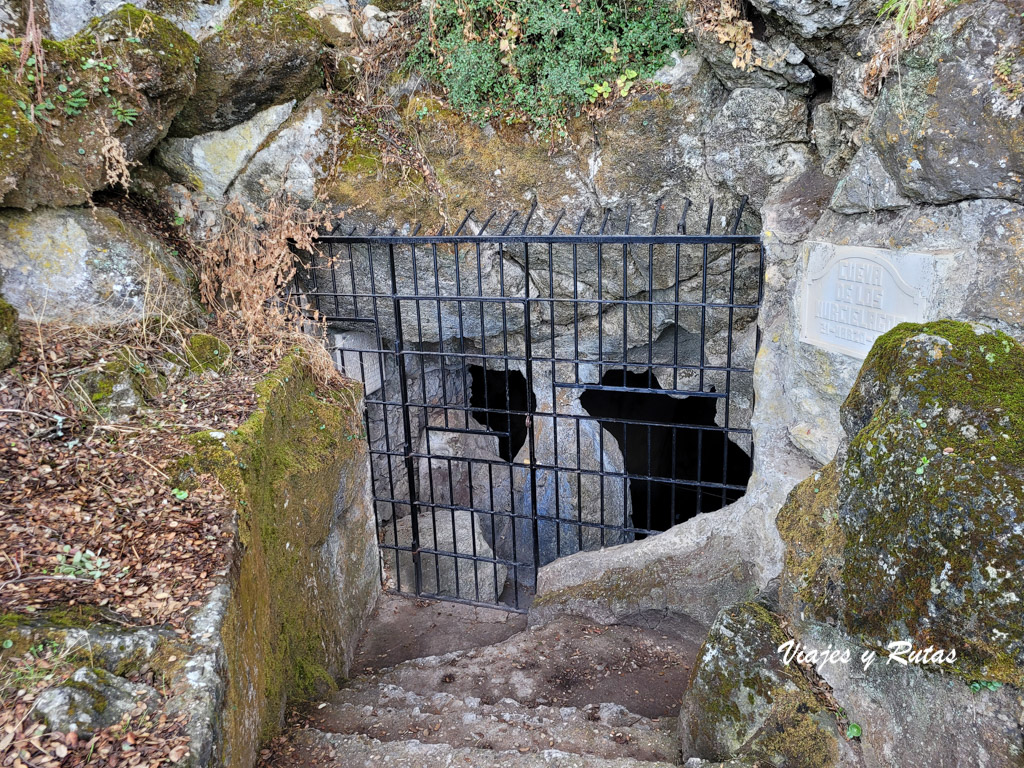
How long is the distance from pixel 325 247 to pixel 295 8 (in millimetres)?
1758

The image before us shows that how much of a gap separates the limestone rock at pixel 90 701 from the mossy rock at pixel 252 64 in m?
4.10

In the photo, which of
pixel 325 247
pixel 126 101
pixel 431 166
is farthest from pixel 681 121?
pixel 126 101

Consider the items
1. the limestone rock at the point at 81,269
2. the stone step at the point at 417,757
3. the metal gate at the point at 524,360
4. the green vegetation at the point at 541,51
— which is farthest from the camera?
the metal gate at the point at 524,360

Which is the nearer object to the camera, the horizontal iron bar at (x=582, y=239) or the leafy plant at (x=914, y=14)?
the leafy plant at (x=914, y=14)

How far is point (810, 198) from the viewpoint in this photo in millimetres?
4031

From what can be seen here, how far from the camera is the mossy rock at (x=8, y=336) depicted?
11.1ft

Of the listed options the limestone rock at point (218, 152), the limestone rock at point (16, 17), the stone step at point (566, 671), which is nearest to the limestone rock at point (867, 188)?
the stone step at point (566, 671)

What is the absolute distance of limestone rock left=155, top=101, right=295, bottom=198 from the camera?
16.7ft

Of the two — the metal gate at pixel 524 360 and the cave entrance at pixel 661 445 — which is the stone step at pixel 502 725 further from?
the cave entrance at pixel 661 445

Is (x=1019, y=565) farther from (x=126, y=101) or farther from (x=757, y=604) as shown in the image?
(x=126, y=101)

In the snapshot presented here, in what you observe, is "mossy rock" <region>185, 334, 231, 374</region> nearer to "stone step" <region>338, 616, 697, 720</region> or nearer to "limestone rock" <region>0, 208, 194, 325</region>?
"limestone rock" <region>0, 208, 194, 325</region>

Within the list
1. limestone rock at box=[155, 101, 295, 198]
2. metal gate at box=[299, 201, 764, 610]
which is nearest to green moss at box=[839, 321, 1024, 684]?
metal gate at box=[299, 201, 764, 610]

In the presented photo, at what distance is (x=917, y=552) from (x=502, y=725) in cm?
242

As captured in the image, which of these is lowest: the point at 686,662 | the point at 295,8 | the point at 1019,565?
the point at 686,662
